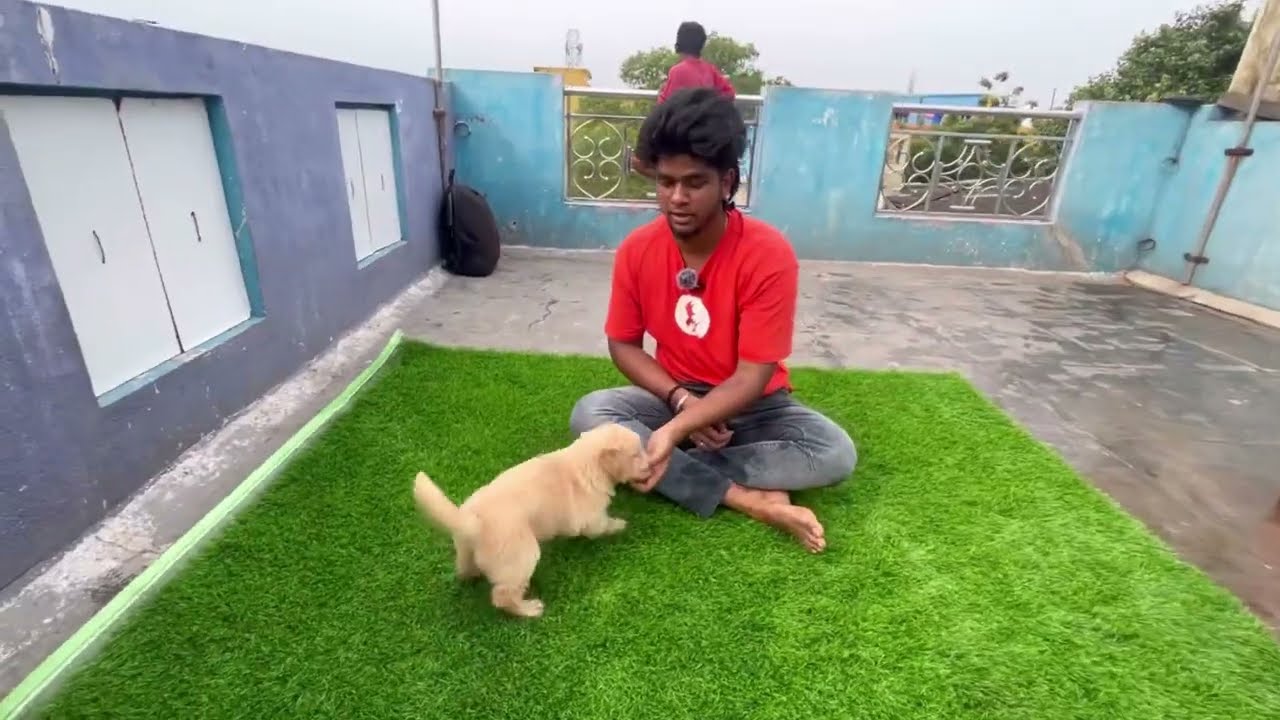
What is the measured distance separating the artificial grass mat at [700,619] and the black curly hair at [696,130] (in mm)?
1293

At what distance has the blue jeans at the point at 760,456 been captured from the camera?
2299 mm

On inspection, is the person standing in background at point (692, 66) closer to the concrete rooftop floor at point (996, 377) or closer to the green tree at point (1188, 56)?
the concrete rooftop floor at point (996, 377)

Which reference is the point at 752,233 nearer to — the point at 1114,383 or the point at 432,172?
the point at 1114,383

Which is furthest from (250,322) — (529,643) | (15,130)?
(529,643)

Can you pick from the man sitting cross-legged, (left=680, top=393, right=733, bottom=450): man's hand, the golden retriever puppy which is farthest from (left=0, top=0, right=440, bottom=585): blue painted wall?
(left=680, top=393, right=733, bottom=450): man's hand

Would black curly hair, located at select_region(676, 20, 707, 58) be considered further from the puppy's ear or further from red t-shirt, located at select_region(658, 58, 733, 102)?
the puppy's ear

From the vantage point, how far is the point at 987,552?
2184 millimetres

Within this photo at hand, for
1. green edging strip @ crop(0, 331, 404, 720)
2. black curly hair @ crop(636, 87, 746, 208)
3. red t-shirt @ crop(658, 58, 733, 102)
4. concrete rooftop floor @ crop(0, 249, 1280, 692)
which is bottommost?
concrete rooftop floor @ crop(0, 249, 1280, 692)

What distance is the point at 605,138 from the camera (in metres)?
6.82

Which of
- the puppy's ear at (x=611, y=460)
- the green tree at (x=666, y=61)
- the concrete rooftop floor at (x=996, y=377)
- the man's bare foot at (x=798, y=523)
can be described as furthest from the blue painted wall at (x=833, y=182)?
the green tree at (x=666, y=61)

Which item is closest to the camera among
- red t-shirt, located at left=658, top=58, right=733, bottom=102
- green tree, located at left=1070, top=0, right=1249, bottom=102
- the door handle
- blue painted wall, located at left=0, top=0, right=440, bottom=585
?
blue painted wall, located at left=0, top=0, right=440, bottom=585

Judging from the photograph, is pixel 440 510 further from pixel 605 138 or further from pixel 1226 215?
pixel 1226 215

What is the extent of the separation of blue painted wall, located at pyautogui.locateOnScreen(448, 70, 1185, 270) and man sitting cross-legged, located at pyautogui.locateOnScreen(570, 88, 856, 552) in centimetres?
475

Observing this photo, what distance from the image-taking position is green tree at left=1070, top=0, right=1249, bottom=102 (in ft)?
40.0
